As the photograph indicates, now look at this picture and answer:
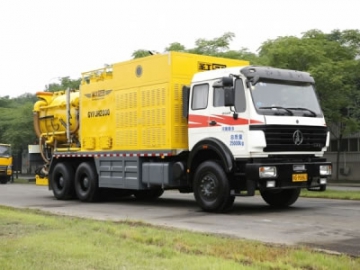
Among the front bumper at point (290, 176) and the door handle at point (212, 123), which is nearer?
the front bumper at point (290, 176)

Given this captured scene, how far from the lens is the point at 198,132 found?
41.2 ft

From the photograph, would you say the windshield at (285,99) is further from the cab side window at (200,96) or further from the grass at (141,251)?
Answer: the grass at (141,251)

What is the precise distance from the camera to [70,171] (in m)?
17.3

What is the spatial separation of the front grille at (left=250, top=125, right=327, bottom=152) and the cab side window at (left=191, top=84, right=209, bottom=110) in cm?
162

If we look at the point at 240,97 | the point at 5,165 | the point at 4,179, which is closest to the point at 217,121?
the point at 240,97

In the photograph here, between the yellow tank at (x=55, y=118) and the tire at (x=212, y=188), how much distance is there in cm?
625

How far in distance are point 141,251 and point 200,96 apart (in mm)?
6266

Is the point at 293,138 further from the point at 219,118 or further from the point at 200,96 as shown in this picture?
the point at 200,96

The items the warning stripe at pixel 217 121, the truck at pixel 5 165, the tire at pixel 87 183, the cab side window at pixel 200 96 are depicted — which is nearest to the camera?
the warning stripe at pixel 217 121

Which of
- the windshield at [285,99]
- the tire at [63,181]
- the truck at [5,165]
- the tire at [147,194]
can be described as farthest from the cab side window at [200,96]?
the truck at [5,165]

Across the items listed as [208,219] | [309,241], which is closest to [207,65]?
[208,219]

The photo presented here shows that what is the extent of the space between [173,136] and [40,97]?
7.50 m

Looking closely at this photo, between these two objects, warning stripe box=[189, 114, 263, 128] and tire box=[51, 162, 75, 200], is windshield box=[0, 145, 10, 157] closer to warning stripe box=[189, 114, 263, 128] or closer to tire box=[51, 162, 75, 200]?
tire box=[51, 162, 75, 200]

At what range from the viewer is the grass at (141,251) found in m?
6.12
